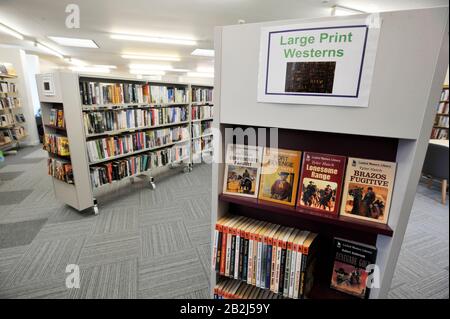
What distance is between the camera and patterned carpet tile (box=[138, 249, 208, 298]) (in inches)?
66.4

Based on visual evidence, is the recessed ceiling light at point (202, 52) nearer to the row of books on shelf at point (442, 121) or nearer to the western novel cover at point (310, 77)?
the row of books on shelf at point (442, 121)

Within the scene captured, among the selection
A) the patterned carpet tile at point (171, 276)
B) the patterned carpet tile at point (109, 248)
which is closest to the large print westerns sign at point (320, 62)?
the patterned carpet tile at point (171, 276)

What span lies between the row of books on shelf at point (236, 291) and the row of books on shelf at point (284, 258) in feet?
0.62

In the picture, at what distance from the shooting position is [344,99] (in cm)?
83

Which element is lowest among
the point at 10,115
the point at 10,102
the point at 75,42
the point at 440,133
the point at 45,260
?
the point at 45,260

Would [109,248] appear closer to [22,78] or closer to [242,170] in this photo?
[242,170]

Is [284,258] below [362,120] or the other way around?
below

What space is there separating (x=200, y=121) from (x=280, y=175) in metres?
3.77

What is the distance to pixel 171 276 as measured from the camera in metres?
1.83

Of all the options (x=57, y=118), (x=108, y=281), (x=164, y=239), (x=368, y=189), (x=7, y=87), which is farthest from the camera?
(x=7, y=87)

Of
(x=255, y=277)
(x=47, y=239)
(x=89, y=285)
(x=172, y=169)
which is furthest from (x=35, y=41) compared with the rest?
(x=255, y=277)

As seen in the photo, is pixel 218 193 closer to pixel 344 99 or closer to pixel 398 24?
pixel 344 99

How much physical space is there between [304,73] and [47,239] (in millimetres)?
2755

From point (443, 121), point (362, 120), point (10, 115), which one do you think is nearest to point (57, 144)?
point (362, 120)
